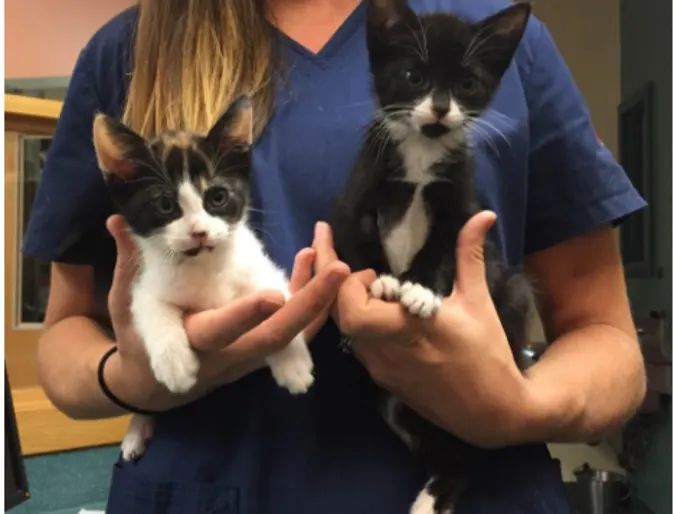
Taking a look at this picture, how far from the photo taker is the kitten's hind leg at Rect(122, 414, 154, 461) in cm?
89

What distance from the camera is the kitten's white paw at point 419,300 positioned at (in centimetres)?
66

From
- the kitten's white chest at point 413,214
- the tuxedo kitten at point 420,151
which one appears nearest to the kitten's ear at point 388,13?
the tuxedo kitten at point 420,151

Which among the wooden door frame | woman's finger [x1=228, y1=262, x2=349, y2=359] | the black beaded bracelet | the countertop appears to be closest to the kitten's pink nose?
woman's finger [x1=228, y1=262, x2=349, y2=359]

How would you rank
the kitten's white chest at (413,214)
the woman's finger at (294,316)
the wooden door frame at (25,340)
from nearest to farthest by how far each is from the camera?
1. the woman's finger at (294,316)
2. the kitten's white chest at (413,214)
3. the wooden door frame at (25,340)

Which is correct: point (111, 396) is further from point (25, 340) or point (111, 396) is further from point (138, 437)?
point (25, 340)

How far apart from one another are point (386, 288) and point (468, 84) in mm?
206

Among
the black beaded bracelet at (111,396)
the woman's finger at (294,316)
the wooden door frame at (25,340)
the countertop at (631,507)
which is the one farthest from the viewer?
the countertop at (631,507)

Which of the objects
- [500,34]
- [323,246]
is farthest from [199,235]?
[500,34]

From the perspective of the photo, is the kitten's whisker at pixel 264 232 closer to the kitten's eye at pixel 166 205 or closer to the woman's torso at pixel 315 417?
the woman's torso at pixel 315 417

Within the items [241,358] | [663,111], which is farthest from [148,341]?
[663,111]

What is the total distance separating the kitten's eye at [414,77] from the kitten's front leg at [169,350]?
32 cm

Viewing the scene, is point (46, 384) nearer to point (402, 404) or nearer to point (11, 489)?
point (11, 489)

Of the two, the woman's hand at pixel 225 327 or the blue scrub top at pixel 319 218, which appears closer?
the woman's hand at pixel 225 327

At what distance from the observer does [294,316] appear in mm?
652
